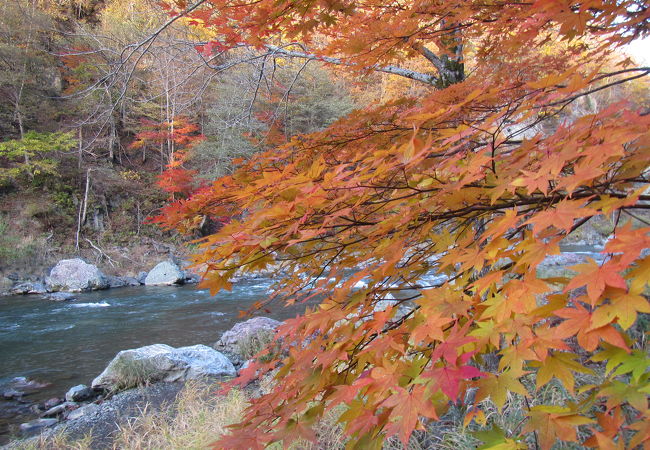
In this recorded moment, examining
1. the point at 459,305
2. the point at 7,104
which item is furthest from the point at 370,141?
the point at 7,104

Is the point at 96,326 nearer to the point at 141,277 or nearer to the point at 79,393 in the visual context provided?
the point at 79,393

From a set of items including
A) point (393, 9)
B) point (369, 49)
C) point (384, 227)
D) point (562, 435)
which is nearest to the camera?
point (562, 435)

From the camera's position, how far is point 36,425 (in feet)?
14.3

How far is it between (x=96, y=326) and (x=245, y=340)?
11.4 feet

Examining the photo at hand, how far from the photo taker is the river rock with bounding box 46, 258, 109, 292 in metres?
11.1

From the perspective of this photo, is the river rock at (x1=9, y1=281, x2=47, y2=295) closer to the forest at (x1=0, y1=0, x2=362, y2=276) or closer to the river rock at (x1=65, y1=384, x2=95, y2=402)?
the forest at (x1=0, y1=0, x2=362, y2=276)

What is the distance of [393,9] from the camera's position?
2.57 metres

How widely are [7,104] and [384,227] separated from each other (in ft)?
61.0

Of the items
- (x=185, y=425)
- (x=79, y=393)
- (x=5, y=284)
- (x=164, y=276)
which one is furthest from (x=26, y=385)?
(x=164, y=276)

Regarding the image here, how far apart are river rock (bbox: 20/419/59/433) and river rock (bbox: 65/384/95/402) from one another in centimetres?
48

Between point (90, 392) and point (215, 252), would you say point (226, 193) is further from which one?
point (90, 392)

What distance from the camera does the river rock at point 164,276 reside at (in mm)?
12328

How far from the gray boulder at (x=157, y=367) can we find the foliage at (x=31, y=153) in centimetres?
1149

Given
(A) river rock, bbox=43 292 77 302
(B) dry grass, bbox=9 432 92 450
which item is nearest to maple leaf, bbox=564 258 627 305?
(B) dry grass, bbox=9 432 92 450
